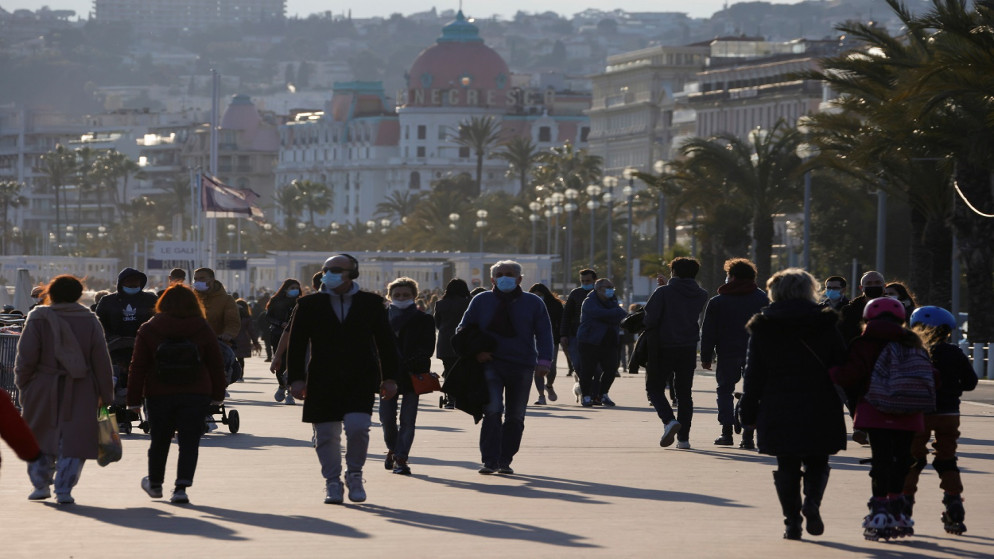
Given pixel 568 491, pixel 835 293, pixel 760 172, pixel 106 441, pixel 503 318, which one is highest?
pixel 760 172

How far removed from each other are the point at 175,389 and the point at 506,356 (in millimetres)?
2791

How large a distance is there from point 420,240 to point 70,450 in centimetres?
10333

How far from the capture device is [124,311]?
→ 57.9ft

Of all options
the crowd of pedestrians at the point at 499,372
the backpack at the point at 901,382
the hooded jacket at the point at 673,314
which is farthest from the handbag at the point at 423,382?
the backpack at the point at 901,382

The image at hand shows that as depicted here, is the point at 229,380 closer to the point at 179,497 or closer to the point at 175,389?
the point at 175,389

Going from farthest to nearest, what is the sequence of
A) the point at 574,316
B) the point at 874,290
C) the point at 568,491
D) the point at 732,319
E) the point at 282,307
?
1. the point at 574,316
2. the point at 282,307
3. the point at 732,319
4. the point at 874,290
5. the point at 568,491

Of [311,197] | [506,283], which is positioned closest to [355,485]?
[506,283]

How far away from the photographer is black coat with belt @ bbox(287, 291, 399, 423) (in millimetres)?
13008

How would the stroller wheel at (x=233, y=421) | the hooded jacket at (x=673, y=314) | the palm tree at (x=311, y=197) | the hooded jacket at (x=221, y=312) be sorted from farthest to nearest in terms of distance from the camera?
1. the palm tree at (x=311, y=197)
2. the hooded jacket at (x=221, y=312)
3. the stroller wheel at (x=233, y=421)
4. the hooded jacket at (x=673, y=314)

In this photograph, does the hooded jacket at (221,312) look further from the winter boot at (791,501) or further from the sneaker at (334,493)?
the winter boot at (791,501)

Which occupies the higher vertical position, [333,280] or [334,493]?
[333,280]

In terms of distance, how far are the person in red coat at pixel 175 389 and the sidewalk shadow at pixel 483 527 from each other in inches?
46.0

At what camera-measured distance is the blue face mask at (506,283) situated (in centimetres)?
1543

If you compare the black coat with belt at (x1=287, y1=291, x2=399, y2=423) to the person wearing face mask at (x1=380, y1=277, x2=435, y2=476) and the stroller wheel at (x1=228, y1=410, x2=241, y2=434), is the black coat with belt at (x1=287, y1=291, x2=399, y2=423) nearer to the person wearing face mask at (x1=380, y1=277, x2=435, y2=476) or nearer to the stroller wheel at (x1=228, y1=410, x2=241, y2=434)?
the person wearing face mask at (x1=380, y1=277, x2=435, y2=476)
